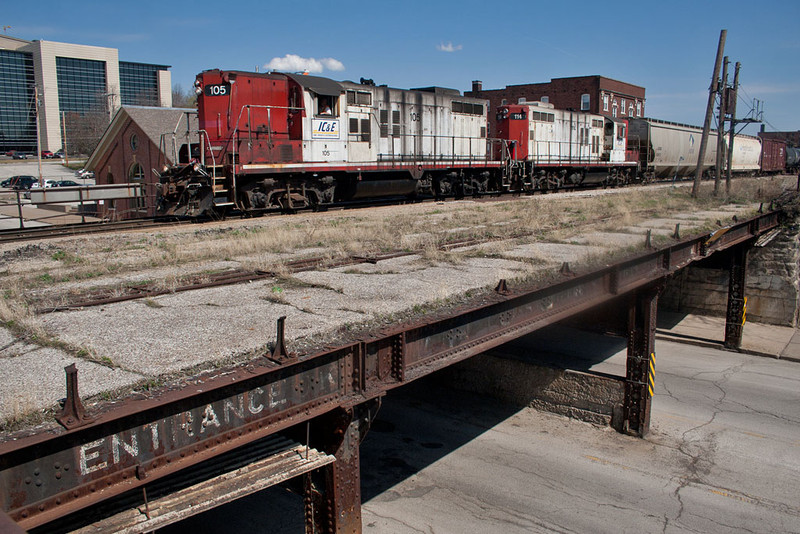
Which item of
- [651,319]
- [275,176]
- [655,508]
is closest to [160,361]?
[655,508]

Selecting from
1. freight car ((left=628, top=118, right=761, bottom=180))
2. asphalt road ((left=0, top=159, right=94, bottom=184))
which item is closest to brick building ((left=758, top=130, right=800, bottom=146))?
freight car ((left=628, top=118, right=761, bottom=180))

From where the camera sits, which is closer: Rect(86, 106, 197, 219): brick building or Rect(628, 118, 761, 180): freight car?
Rect(86, 106, 197, 219): brick building

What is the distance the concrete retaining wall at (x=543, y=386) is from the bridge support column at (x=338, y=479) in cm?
968

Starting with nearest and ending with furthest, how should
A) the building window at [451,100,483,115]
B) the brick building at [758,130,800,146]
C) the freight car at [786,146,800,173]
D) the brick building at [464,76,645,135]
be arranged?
the building window at [451,100,483,115] < the brick building at [464,76,645,135] < the freight car at [786,146,800,173] < the brick building at [758,130,800,146]

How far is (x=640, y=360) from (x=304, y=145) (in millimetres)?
11215

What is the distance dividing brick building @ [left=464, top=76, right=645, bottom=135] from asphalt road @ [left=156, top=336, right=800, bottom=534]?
4097cm

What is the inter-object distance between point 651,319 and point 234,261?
8434 mm

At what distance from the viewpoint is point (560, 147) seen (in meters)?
31.7

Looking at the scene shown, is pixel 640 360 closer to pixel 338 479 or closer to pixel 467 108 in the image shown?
pixel 338 479

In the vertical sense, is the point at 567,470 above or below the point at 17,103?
below

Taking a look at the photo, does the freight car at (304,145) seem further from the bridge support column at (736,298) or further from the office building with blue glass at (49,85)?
the office building with blue glass at (49,85)

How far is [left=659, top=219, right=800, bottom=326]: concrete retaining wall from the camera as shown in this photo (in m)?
22.0

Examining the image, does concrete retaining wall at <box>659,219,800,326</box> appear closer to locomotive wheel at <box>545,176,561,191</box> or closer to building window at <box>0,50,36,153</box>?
locomotive wheel at <box>545,176,561,191</box>

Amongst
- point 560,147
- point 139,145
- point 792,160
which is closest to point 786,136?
point 792,160
